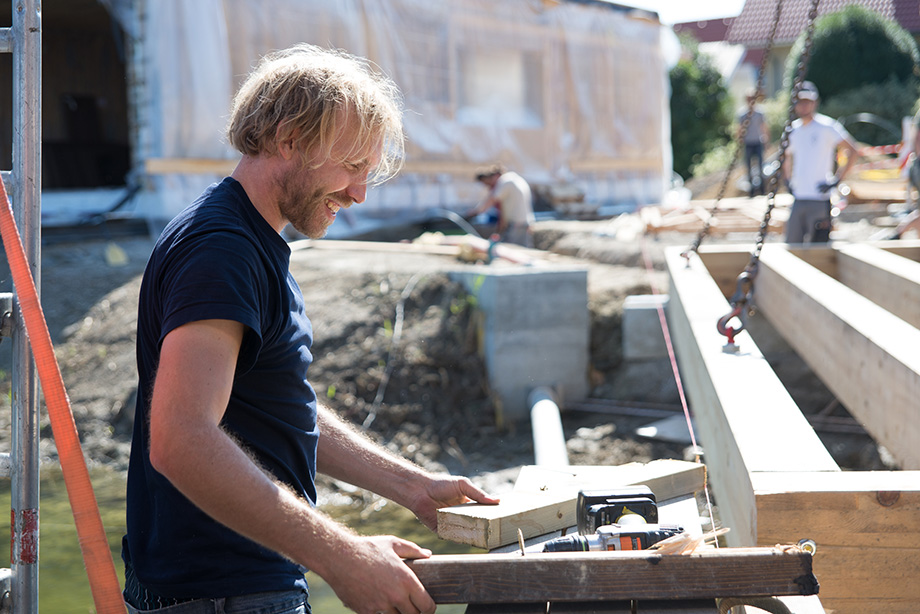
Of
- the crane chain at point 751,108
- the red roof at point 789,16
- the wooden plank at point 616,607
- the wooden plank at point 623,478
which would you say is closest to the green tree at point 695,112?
the red roof at point 789,16

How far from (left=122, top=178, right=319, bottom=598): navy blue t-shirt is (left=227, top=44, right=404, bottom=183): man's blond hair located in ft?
0.43

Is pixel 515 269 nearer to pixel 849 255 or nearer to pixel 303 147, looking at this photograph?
pixel 849 255

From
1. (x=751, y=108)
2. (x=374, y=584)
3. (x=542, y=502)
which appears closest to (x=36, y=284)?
(x=374, y=584)

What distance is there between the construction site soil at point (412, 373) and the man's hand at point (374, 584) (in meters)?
5.46

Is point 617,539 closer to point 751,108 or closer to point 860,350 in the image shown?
point 860,350

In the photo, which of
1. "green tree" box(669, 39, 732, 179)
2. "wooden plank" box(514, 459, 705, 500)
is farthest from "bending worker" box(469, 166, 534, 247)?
"green tree" box(669, 39, 732, 179)

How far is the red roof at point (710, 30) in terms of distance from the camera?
4028cm

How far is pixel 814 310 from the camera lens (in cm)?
418

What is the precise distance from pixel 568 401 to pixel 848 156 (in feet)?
11.9

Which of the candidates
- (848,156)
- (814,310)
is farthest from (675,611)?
(848,156)

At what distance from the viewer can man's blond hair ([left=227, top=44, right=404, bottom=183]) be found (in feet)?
5.59

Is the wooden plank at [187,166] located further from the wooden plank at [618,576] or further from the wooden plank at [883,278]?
the wooden plank at [618,576]

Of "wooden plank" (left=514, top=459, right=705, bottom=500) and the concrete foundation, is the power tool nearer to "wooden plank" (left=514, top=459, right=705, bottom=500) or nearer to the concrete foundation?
"wooden plank" (left=514, top=459, right=705, bottom=500)

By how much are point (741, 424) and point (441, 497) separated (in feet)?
3.22
